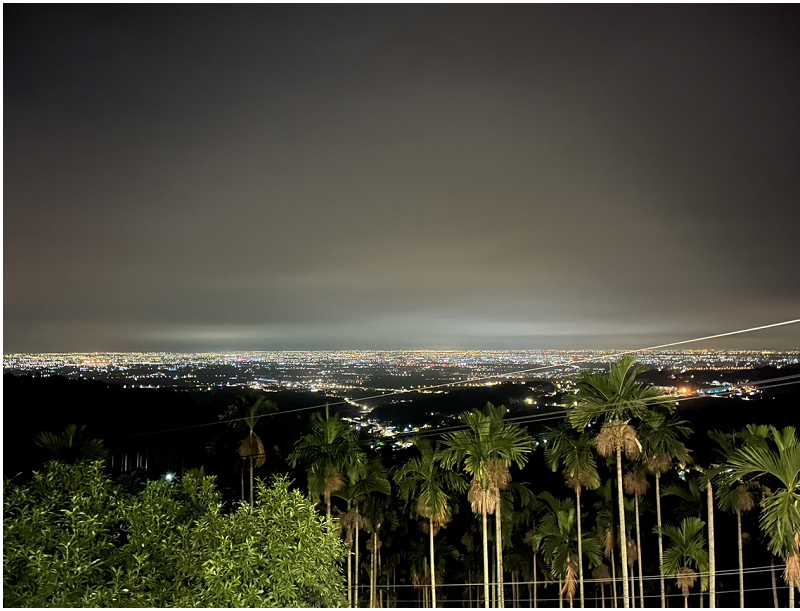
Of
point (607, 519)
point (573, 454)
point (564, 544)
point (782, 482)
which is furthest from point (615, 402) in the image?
point (607, 519)

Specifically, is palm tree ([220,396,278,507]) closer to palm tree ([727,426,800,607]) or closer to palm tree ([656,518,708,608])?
palm tree ([656,518,708,608])

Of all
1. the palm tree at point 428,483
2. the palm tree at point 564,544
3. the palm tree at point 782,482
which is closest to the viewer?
the palm tree at point 782,482

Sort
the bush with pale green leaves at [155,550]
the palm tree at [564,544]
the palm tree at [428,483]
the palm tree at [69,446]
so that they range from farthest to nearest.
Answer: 1. the palm tree at [564,544]
2. the palm tree at [428,483]
3. the palm tree at [69,446]
4. the bush with pale green leaves at [155,550]

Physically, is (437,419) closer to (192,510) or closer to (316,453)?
(316,453)

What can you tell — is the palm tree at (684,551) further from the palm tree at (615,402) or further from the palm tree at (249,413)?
the palm tree at (249,413)

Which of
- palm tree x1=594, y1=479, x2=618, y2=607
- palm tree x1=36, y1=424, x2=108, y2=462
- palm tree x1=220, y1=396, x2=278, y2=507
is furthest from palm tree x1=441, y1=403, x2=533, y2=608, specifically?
palm tree x1=36, y1=424, x2=108, y2=462

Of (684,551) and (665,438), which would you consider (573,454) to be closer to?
(665,438)

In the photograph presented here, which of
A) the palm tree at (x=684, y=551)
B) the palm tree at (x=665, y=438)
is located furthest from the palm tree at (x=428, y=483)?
the palm tree at (x=684, y=551)

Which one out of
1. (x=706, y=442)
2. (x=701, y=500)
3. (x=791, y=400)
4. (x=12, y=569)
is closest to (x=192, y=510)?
(x=12, y=569)
